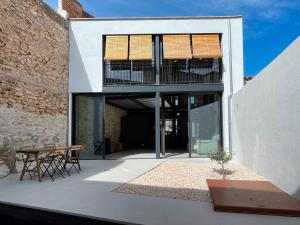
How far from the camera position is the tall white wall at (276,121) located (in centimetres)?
500

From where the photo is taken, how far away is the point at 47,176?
7.65 m

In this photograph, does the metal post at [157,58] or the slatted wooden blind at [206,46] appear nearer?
the slatted wooden blind at [206,46]

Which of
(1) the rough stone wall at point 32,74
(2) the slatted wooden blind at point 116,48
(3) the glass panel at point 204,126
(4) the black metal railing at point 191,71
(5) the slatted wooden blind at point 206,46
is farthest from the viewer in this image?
(4) the black metal railing at point 191,71

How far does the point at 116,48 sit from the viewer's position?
11453mm

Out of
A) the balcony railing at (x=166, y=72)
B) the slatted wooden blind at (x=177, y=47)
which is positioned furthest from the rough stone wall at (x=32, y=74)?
the slatted wooden blind at (x=177, y=47)

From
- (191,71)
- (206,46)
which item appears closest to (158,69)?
(191,71)

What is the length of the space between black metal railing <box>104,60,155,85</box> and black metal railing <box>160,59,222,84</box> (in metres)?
0.52

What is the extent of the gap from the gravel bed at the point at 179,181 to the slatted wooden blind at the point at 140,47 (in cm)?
452

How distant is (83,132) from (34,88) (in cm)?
Result: 312

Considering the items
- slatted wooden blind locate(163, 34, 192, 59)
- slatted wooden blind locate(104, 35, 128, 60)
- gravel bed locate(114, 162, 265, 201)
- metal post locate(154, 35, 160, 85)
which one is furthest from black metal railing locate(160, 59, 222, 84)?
gravel bed locate(114, 162, 265, 201)

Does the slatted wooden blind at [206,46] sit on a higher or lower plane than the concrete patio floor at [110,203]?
higher

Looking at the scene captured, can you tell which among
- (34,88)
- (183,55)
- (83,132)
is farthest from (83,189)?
(183,55)

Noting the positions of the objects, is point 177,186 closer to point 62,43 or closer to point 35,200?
point 35,200

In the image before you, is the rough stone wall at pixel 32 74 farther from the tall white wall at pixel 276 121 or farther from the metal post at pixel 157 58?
the tall white wall at pixel 276 121
